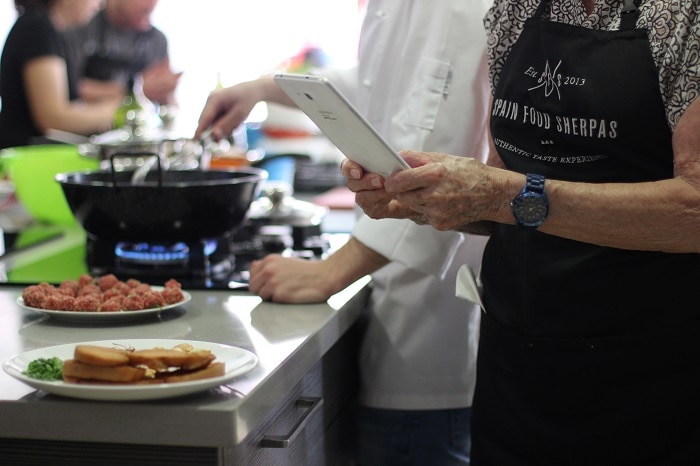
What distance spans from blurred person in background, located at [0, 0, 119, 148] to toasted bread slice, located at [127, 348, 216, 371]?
2.73m

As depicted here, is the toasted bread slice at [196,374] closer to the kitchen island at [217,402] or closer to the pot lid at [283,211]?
the kitchen island at [217,402]

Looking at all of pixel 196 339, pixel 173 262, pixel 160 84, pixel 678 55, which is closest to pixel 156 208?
pixel 173 262

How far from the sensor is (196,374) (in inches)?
39.9

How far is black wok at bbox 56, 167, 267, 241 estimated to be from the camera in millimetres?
1604

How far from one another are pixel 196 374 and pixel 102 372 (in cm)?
9

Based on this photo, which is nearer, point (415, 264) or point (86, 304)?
point (86, 304)

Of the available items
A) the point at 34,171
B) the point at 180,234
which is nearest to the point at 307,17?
the point at 34,171

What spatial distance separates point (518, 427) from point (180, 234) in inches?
25.0

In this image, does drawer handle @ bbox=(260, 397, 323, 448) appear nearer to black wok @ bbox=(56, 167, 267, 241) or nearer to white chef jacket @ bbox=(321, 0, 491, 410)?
white chef jacket @ bbox=(321, 0, 491, 410)

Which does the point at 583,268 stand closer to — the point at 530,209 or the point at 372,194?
the point at 530,209

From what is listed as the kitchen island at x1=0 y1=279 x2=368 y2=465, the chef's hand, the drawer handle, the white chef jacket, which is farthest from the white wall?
the drawer handle

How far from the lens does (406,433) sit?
67.6 inches

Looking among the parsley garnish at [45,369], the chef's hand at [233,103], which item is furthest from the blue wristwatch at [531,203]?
the chef's hand at [233,103]

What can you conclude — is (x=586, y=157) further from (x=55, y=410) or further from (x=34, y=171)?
(x=34, y=171)
